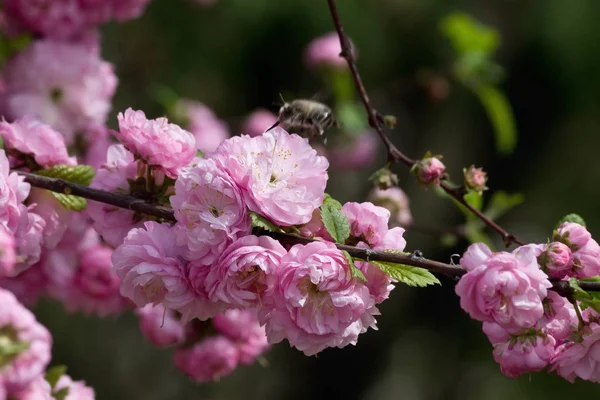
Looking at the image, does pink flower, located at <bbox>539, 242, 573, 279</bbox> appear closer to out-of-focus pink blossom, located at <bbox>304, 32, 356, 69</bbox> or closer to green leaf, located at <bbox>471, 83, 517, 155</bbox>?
green leaf, located at <bbox>471, 83, 517, 155</bbox>

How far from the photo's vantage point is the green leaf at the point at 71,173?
973 mm

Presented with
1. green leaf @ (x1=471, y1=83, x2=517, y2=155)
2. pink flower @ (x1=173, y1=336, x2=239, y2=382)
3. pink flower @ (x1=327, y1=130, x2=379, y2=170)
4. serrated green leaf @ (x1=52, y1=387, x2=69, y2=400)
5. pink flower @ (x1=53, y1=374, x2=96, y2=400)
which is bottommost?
pink flower @ (x1=327, y1=130, x2=379, y2=170)

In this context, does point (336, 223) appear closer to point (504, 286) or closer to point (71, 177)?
point (504, 286)

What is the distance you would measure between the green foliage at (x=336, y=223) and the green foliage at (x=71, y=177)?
0.33 m

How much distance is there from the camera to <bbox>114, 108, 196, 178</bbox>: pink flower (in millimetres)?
889

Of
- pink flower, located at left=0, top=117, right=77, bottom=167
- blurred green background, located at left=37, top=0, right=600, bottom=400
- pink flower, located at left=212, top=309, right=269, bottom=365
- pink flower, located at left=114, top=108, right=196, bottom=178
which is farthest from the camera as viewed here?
blurred green background, located at left=37, top=0, right=600, bottom=400

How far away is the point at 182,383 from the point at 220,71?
1511mm

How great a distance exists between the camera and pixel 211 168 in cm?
80

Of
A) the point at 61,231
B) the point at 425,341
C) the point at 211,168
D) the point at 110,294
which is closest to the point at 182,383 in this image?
the point at 425,341

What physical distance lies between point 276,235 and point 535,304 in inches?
11.2

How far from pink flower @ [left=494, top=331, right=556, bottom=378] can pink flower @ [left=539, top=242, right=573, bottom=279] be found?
71 mm

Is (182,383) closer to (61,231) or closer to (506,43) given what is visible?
(506,43)

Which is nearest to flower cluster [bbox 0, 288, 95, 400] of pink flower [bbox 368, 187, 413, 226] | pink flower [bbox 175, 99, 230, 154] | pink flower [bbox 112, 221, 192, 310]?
pink flower [bbox 112, 221, 192, 310]

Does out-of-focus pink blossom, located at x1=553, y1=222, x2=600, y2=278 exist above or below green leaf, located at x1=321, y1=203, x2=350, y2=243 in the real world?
below
